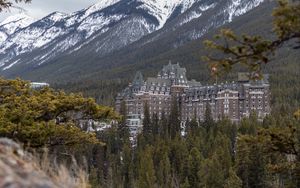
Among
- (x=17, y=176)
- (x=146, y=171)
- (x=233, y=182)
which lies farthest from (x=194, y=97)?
(x=17, y=176)

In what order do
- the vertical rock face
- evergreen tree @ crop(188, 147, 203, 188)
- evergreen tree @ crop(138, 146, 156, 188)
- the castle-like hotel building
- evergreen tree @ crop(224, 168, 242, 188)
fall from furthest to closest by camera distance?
the castle-like hotel building, evergreen tree @ crop(188, 147, 203, 188), evergreen tree @ crop(138, 146, 156, 188), evergreen tree @ crop(224, 168, 242, 188), the vertical rock face

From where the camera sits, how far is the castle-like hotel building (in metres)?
143

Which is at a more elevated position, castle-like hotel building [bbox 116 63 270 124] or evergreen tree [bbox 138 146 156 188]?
castle-like hotel building [bbox 116 63 270 124]

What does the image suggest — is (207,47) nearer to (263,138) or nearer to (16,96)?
(263,138)

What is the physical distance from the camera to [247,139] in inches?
461

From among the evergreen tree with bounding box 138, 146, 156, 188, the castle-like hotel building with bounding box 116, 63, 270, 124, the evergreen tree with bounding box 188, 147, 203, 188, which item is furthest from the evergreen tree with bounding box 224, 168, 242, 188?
the castle-like hotel building with bounding box 116, 63, 270, 124

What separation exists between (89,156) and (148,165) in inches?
722

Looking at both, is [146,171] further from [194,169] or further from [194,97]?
[194,97]

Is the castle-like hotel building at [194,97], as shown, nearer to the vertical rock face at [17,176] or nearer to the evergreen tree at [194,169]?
the evergreen tree at [194,169]

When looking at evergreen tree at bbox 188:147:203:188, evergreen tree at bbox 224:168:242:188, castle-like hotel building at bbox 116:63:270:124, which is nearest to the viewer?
evergreen tree at bbox 224:168:242:188

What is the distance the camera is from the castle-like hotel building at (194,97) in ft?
470

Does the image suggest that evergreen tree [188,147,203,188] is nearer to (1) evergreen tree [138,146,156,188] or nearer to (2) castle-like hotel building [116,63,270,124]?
(1) evergreen tree [138,146,156,188]

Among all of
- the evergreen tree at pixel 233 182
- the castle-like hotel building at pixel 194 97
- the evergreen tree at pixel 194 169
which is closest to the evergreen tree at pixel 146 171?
the evergreen tree at pixel 194 169

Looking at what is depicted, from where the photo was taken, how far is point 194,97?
15362 cm
